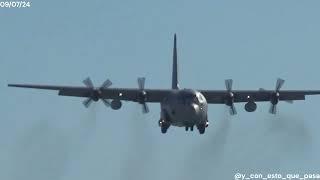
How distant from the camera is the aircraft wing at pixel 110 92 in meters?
98.2

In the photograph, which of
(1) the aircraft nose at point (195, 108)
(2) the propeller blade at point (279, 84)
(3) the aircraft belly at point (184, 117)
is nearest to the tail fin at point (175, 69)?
(2) the propeller blade at point (279, 84)

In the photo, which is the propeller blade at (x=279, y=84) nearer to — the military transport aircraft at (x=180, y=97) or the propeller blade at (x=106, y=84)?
the military transport aircraft at (x=180, y=97)

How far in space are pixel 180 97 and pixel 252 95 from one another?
12.1m

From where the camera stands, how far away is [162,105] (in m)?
96.6

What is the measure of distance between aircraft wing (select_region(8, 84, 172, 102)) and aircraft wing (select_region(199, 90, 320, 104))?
470cm

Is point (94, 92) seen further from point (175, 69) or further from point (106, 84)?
point (175, 69)

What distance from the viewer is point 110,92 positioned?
99875mm

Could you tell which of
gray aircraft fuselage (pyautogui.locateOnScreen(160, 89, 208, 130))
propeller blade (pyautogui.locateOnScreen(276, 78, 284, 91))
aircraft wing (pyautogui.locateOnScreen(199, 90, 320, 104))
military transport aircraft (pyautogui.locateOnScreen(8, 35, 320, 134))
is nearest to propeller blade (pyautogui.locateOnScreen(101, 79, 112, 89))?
military transport aircraft (pyautogui.locateOnScreen(8, 35, 320, 134))

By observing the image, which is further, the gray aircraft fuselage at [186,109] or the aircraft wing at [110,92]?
the aircraft wing at [110,92]

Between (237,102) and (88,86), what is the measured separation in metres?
16.5

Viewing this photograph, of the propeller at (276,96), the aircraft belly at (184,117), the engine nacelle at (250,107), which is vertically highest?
the propeller at (276,96)

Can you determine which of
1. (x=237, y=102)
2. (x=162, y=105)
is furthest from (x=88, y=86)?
(x=237, y=102)

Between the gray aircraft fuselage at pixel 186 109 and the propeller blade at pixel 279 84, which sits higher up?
the propeller blade at pixel 279 84

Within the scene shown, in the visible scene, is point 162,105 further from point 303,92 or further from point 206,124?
point 303,92
